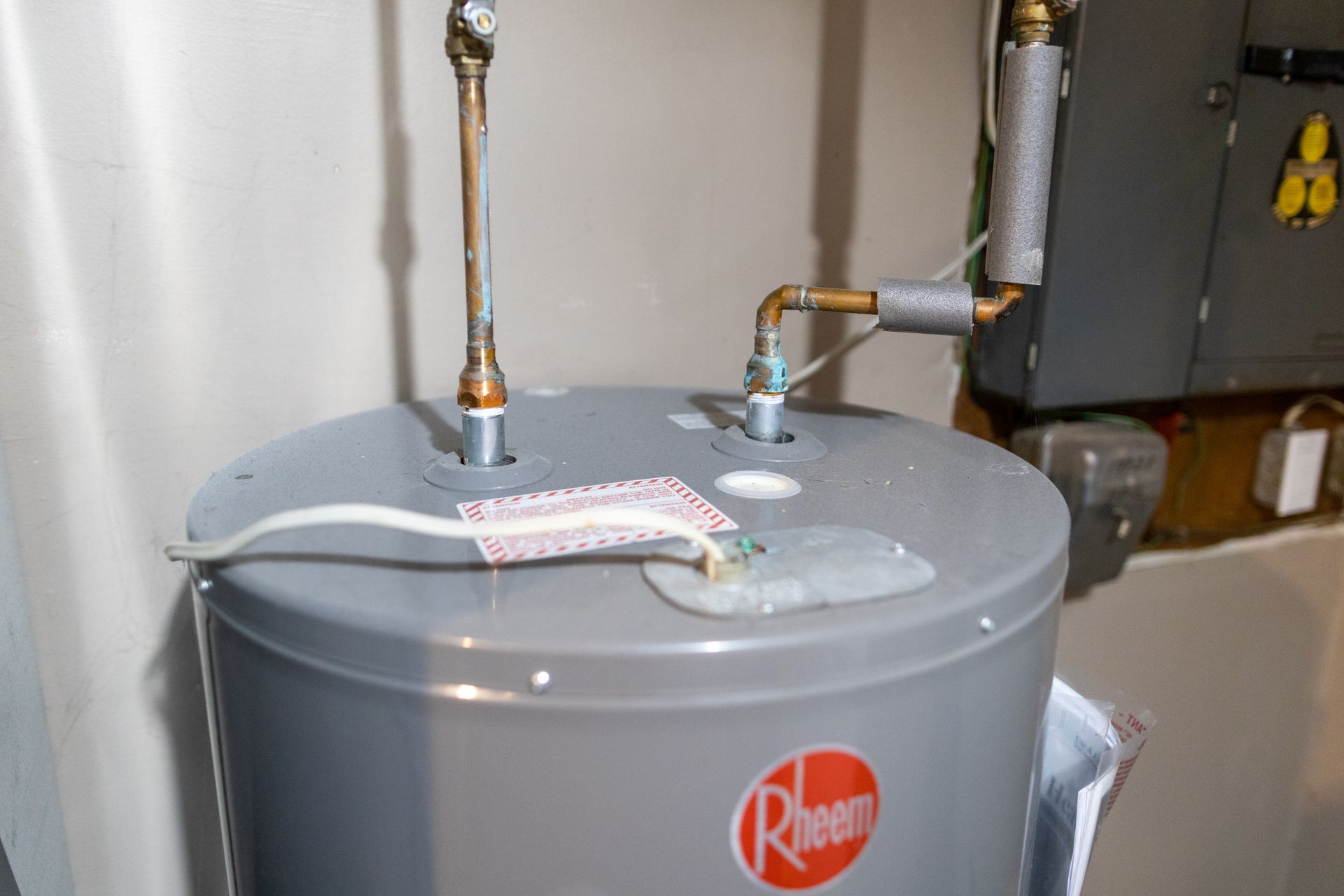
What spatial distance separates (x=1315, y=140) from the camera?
936 mm

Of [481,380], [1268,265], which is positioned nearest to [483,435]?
[481,380]

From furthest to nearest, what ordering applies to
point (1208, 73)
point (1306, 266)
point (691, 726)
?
point (1306, 266) → point (1208, 73) → point (691, 726)

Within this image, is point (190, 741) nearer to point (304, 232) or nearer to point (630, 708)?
point (304, 232)

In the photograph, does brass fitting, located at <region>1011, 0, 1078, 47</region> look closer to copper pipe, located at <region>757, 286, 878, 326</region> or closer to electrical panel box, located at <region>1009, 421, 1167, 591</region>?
copper pipe, located at <region>757, 286, 878, 326</region>

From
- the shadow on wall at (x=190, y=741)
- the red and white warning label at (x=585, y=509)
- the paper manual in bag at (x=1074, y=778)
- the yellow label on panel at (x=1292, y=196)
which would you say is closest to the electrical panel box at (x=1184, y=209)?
the yellow label on panel at (x=1292, y=196)

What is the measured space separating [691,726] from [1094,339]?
2.35 ft

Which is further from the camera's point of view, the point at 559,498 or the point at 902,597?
the point at 559,498

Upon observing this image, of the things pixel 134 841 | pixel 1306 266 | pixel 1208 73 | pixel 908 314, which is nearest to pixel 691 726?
pixel 908 314

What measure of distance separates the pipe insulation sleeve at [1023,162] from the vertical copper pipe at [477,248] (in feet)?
1.06

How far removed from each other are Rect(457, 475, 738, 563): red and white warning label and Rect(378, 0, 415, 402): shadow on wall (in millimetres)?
311

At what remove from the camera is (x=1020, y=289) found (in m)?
0.60

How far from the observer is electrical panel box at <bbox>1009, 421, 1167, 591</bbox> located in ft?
3.06

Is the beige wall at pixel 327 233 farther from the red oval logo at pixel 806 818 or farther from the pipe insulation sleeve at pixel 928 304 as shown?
the red oval logo at pixel 806 818

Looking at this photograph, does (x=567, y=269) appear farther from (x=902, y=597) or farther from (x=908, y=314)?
(x=902, y=597)
